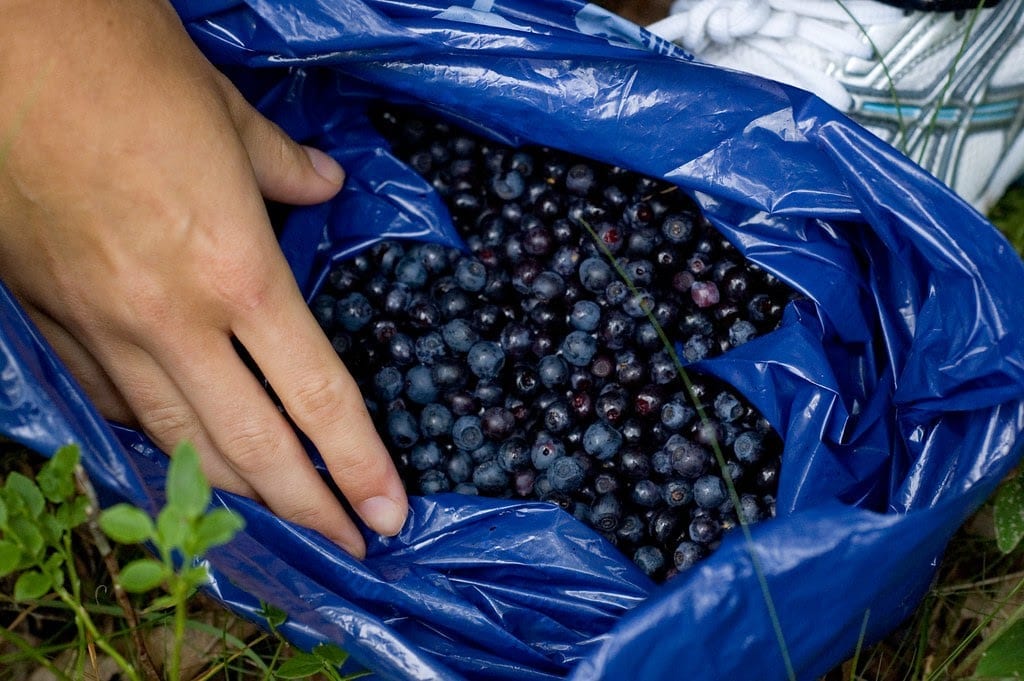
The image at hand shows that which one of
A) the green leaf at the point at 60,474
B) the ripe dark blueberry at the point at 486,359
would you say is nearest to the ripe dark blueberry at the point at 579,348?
the ripe dark blueberry at the point at 486,359

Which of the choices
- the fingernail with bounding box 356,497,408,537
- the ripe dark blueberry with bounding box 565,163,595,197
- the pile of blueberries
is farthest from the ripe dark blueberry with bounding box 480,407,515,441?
the ripe dark blueberry with bounding box 565,163,595,197

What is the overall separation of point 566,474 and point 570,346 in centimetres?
22

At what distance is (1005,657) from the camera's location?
3.77 feet

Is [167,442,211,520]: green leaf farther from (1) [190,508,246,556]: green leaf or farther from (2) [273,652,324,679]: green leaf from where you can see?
(2) [273,652,324,679]: green leaf

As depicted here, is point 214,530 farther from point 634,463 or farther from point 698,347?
point 698,347

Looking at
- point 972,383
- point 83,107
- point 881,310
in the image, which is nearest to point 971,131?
point 881,310

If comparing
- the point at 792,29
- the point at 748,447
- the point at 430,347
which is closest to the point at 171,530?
the point at 430,347

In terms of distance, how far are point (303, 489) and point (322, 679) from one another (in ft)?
1.49

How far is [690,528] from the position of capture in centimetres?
140

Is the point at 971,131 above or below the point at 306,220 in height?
above

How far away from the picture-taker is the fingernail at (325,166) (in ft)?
5.02

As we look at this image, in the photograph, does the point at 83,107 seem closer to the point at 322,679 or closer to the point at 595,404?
the point at 595,404

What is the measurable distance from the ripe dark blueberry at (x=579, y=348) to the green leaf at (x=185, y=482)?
83 centimetres

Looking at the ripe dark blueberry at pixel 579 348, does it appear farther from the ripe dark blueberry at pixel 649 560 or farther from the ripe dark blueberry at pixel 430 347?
the ripe dark blueberry at pixel 649 560
